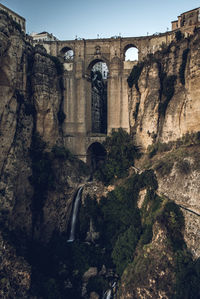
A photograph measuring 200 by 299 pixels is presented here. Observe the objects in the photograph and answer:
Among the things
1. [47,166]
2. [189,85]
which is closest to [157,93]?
[189,85]

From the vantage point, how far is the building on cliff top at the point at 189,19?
34906 mm

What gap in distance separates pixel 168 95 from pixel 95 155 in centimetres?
1652

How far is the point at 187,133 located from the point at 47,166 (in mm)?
17658

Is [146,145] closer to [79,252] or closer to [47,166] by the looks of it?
[47,166]

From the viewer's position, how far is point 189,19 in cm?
3600

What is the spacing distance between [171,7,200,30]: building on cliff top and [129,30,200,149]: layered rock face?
2371 millimetres

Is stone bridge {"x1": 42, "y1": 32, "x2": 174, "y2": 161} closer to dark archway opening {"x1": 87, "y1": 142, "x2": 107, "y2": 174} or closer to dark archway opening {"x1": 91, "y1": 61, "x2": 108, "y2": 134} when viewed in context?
dark archway opening {"x1": 87, "y1": 142, "x2": 107, "y2": 174}

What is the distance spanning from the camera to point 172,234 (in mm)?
24594

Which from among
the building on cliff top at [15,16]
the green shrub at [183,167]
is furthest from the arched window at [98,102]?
the green shrub at [183,167]

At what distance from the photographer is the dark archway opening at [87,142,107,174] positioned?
4378cm

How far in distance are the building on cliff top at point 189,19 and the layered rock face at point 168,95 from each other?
7.78 ft

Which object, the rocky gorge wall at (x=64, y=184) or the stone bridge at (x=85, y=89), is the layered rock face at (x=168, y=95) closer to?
the rocky gorge wall at (x=64, y=184)

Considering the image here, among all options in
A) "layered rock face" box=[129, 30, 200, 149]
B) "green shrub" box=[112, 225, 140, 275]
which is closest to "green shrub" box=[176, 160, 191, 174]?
"layered rock face" box=[129, 30, 200, 149]

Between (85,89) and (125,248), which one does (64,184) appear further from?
(85,89)
